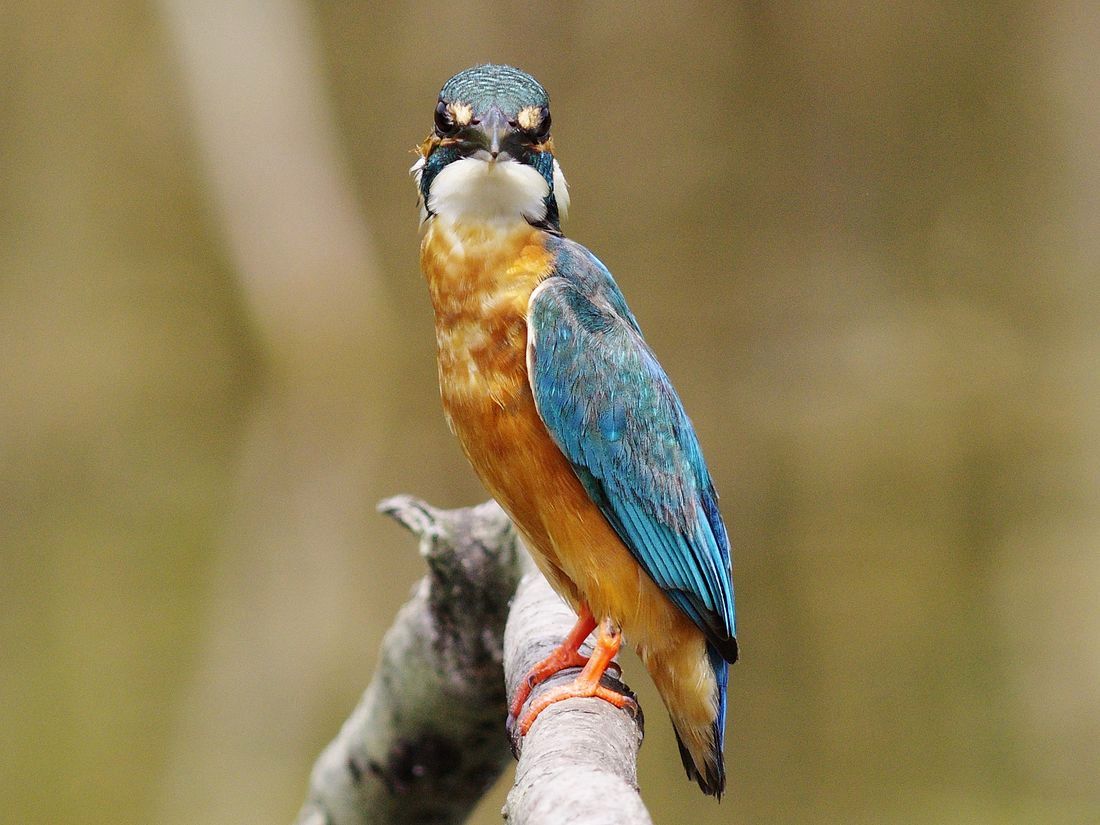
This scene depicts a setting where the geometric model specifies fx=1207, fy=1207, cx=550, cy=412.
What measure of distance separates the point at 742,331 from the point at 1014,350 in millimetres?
706

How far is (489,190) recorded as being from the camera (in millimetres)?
1391

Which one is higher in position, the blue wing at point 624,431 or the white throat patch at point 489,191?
the white throat patch at point 489,191

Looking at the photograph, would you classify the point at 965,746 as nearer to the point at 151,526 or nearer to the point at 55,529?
the point at 151,526

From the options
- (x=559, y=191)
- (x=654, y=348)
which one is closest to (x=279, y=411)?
(x=654, y=348)

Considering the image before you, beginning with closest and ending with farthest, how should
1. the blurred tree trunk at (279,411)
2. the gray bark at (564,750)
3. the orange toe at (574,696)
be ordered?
1. the gray bark at (564,750)
2. the orange toe at (574,696)
3. the blurred tree trunk at (279,411)

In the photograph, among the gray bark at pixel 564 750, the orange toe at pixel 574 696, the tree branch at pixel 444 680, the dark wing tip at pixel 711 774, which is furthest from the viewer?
the tree branch at pixel 444 680

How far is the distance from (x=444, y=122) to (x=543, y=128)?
0.11 metres

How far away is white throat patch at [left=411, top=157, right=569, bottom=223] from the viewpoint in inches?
54.0

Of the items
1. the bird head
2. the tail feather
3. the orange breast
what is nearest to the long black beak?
the bird head

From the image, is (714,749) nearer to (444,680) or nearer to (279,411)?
(444,680)

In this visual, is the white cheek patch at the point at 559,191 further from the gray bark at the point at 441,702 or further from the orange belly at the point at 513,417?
the gray bark at the point at 441,702

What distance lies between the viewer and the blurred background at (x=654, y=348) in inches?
Result: 123

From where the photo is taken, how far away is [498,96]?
1.35 metres

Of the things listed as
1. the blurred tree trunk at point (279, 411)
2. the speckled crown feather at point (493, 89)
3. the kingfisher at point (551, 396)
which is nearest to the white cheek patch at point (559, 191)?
the kingfisher at point (551, 396)
